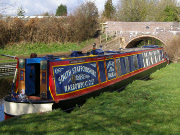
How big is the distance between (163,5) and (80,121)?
134 feet

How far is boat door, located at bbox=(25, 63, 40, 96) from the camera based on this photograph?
22.3 ft

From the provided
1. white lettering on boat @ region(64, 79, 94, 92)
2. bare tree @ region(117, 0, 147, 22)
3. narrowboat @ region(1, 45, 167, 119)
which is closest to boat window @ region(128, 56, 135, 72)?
narrowboat @ region(1, 45, 167, 119)

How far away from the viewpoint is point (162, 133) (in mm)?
4312

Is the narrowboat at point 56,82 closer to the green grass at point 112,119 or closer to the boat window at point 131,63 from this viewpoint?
the green grass at point 112,119

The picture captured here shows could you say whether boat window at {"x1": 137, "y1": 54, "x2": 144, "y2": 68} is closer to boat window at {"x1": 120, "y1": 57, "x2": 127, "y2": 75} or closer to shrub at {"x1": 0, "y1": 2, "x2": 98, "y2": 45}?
boat window at {"x1": 120, "y1": 57, "x2": 127, "y2": 75}

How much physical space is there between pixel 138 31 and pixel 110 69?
17386mm

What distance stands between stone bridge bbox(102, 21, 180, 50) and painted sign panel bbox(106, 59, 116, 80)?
13.6 m

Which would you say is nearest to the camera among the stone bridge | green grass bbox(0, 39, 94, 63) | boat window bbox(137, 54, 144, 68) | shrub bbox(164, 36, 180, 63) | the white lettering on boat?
the white lettering on boat

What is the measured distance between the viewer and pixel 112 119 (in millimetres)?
5145

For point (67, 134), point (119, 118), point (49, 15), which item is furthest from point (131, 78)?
point (49, 15)

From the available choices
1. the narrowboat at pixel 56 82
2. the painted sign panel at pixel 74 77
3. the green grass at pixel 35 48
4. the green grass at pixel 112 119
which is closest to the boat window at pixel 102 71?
the narrowboat at pixel 56 82

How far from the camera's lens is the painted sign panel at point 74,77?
6320mm

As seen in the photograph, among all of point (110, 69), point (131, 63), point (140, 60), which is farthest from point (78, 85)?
point (140, 60)

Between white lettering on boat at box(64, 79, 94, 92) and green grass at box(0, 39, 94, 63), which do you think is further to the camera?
green grass at box(0, 39, 94, 63)
